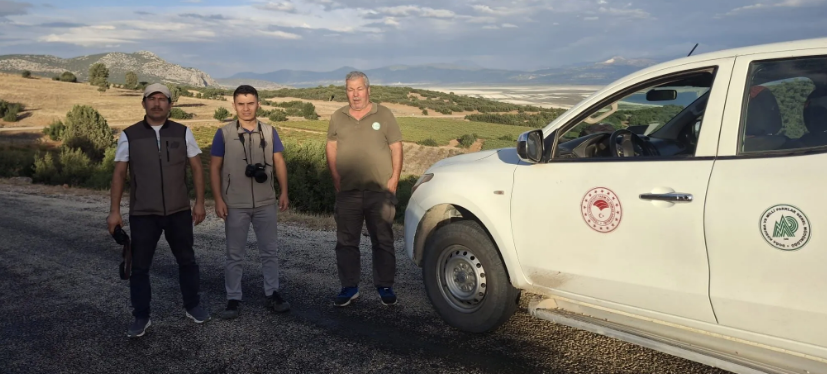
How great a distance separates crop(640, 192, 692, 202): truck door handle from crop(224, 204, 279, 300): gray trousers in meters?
3.06

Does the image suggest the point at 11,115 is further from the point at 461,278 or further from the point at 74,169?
the point at 461,278

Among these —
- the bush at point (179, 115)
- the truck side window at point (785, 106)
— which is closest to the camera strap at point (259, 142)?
the truck side window at point (785, 106)

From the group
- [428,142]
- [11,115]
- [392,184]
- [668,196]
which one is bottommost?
[428,142]

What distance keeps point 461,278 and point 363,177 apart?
1279 mm

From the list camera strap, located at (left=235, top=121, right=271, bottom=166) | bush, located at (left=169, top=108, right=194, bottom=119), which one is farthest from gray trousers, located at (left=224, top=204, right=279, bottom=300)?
bush, located at (left=169, top=108, right=194, bottom=119)

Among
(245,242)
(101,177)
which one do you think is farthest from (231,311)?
(101,177)

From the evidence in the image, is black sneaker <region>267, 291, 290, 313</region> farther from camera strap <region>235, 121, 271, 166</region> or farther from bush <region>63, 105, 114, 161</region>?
bush <region>63, 105, 114, 161</region>

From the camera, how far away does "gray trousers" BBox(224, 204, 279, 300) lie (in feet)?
16.3

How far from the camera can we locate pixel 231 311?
499cm

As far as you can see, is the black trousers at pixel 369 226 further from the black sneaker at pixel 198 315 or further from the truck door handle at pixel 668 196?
the truck door handle at pixel 668 196

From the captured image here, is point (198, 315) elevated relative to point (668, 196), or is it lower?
lower

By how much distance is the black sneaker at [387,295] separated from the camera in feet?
17.2

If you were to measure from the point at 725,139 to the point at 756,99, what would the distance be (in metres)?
0.28

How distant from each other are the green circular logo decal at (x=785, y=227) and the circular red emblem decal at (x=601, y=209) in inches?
29.7
